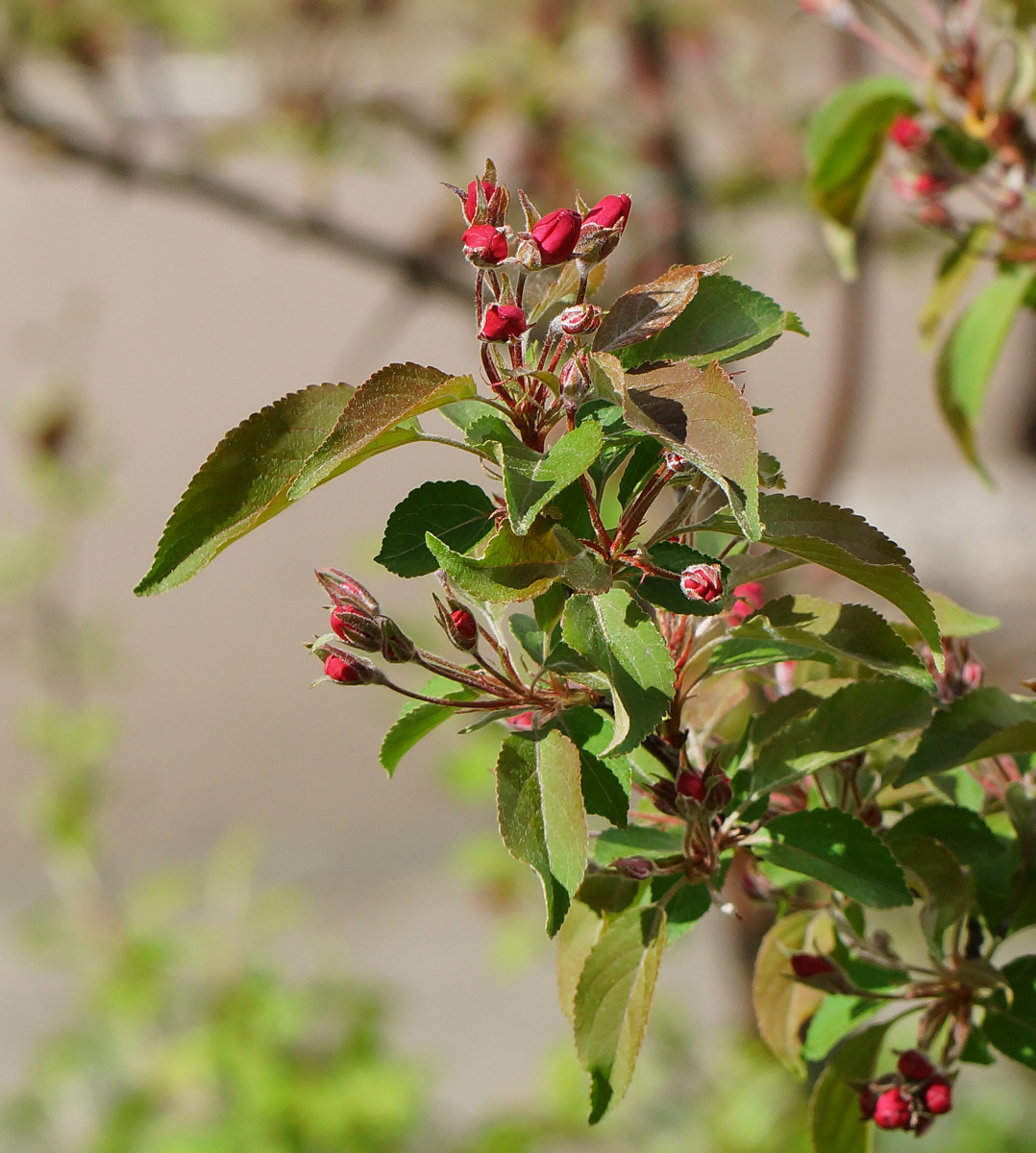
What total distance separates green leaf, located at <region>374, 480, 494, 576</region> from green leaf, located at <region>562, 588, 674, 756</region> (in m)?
0.04

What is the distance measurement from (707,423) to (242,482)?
110 mm

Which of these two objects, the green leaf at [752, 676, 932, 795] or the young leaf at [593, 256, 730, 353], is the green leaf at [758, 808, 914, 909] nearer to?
the green leaf at [752, 676, 932, 795]

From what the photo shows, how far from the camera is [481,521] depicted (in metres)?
0.32

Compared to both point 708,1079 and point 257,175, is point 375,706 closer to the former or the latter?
point 708,1079

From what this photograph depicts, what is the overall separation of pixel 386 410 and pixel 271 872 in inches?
106

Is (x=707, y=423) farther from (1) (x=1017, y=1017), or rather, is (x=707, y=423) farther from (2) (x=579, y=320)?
(1) (x=1017, y=1017)

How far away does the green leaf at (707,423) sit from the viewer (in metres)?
0.25

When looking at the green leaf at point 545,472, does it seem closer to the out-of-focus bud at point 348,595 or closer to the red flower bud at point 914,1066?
the out-of-focus bud at point 348,595

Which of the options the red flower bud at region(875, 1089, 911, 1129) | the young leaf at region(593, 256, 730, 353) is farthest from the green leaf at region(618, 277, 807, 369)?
the red flower bud at region(875, 1089, 911, 1129)

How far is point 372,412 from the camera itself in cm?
27

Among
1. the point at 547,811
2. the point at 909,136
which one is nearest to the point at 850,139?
the point at 909,136

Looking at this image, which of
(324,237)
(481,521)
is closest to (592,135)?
(324,237)

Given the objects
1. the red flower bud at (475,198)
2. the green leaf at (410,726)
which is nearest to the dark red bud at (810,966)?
the green leaf at (410,726)

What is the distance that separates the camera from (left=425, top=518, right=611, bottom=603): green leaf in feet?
0.92
